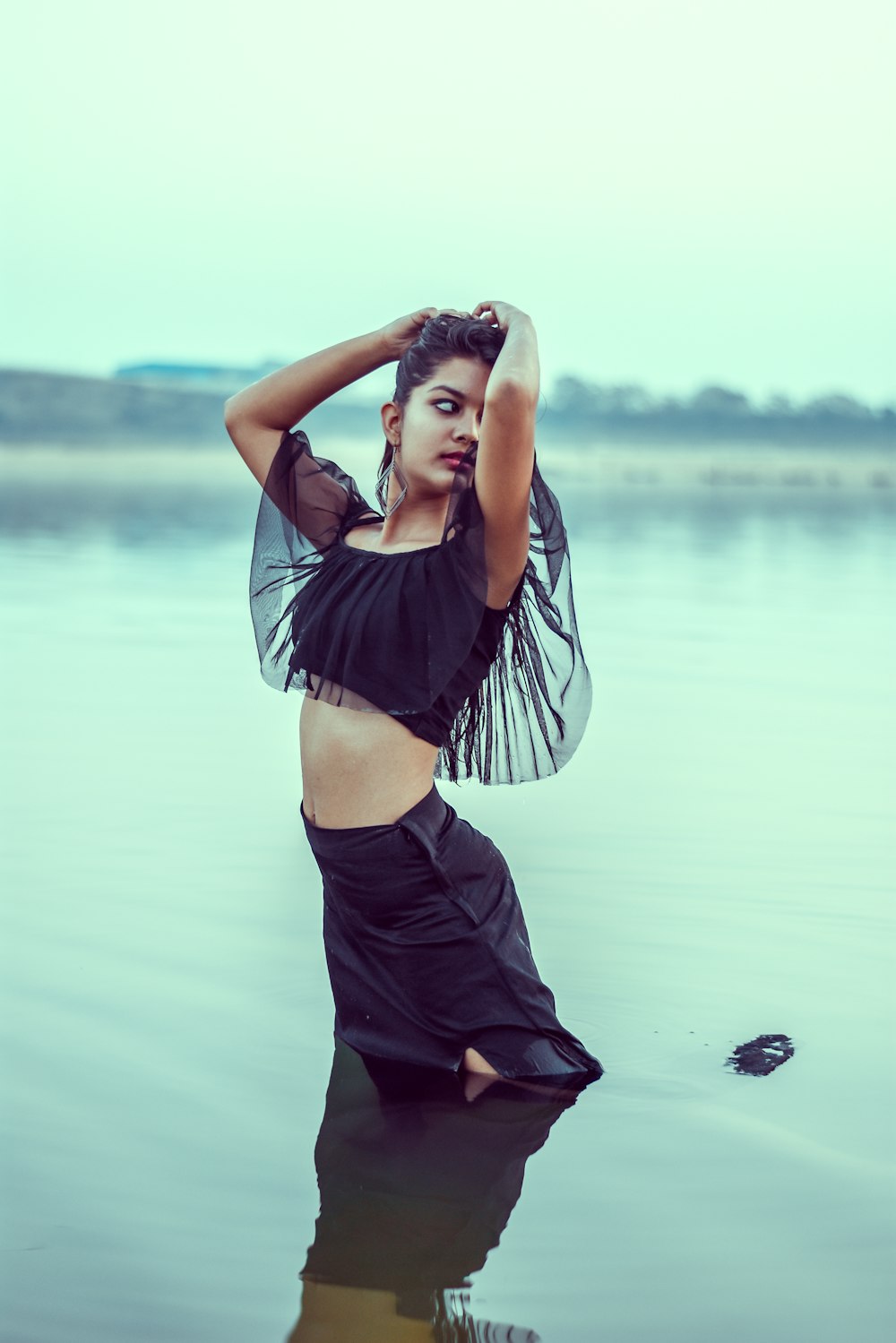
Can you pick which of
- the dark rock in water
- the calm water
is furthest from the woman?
the dark rock in water

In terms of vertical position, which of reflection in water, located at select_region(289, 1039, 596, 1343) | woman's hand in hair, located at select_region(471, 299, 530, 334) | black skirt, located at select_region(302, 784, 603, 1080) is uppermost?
woman's hand in hair, located at select_region(471, 299, 530, 334)

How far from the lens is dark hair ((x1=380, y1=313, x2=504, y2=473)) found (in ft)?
9.75

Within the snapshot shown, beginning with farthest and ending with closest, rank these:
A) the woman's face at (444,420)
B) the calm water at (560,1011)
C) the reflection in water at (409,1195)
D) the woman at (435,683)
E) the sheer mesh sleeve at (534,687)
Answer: the sheer mesh sleeve at (534,687) → the woman's face at (444,420) → the woman at (435,683) → the calm water at (560,1011) → the reflection in water at (409,1195)

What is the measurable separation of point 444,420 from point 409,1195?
1.33 m

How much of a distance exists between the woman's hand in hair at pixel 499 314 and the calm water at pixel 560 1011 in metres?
1.38

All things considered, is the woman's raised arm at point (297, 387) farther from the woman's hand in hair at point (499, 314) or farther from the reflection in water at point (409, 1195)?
the reflection in water at point (409, 1195)

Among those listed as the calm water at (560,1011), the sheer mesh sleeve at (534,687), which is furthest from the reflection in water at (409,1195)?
the sheer mesh sleeve at (534,687)

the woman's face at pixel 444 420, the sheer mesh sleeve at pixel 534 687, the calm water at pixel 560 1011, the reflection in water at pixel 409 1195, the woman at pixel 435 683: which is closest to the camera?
the reflection in water at pixel 409 1195

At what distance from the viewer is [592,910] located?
413cm

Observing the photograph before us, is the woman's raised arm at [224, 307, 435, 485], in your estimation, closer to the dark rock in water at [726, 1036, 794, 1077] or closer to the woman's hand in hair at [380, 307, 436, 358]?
the woman's hand in hair at [380, 307, 436, 358]

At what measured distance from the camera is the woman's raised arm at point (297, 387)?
10.4 ft

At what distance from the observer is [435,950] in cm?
294

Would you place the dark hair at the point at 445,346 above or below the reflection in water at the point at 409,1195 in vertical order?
above

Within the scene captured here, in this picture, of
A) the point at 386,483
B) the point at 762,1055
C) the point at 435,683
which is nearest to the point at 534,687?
the point at 435,683
